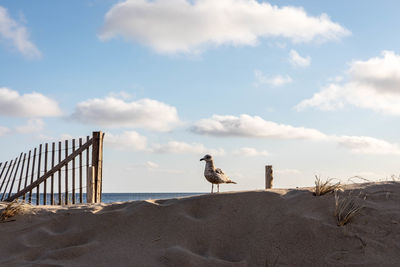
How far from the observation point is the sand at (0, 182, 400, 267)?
334cm

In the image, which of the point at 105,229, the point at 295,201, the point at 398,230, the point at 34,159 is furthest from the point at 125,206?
the point at 34,159

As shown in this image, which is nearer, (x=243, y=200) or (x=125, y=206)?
(x=243, y=200)

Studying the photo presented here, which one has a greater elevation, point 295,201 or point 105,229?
point 295,201

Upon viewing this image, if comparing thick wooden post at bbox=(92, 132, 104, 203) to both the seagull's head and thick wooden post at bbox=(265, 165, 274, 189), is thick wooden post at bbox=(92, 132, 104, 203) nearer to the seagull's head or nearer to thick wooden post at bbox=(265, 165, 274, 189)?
the seagull's head

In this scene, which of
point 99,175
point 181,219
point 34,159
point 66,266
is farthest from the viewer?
point 34,159

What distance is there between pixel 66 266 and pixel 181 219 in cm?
118

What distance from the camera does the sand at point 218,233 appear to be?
3.34 metres

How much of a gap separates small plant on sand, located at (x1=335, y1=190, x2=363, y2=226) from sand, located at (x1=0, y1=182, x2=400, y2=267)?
52 millimetres

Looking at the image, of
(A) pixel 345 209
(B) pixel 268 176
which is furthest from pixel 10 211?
(B) pixel 268 176

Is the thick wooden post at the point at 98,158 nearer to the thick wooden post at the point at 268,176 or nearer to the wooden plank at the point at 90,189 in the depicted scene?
the wooden plank at the point at 90,189

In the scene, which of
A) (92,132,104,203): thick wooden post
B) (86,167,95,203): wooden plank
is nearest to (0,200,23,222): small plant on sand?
(86,167,95,203): wooden plank

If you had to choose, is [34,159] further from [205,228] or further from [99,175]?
[205,228]

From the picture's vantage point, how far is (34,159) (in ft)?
32.6

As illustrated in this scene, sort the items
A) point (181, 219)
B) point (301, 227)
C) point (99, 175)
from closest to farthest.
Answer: point (301, 227) < point (181, 219) < point (99, 175)
